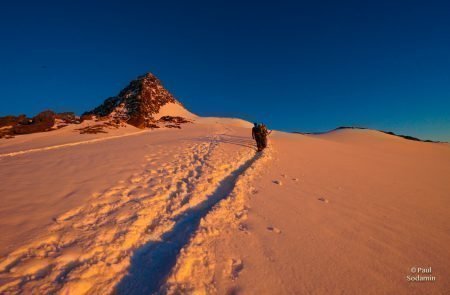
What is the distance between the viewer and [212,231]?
4.62m

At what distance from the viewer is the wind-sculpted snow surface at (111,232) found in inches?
130

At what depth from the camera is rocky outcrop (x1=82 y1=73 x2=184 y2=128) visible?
3247 cm

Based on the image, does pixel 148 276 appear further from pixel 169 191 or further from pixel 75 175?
pixel 75 175

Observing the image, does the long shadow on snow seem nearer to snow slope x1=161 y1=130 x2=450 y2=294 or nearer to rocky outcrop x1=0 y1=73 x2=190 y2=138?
snow slope x1=161 y1=130 x2=450 y2=294

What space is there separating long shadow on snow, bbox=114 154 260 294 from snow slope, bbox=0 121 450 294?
21 mm

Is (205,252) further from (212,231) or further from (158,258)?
(158,258)

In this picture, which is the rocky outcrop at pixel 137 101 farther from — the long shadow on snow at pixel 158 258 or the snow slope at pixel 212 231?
the long shadow on snow at pixel 158 258

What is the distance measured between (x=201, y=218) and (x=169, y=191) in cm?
198

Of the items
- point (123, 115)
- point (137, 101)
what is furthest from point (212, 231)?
point (137, 101)

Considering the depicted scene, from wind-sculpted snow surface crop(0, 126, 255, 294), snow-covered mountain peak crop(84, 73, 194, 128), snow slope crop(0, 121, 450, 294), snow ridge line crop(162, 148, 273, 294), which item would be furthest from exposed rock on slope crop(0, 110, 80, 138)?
snow ridge line crop(162, 148, 273, 294)

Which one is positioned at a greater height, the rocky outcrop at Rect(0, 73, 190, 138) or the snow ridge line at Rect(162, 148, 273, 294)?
the rocky outcrop at Rect(0, 73, 190, 138)

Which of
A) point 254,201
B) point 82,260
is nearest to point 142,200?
point 82,260

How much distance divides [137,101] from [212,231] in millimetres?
33579

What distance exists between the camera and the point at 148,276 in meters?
3.55
